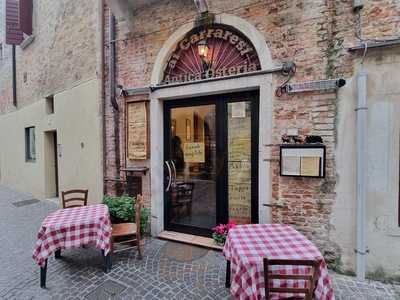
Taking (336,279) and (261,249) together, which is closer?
(261,249)

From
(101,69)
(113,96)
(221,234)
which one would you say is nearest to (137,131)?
(113,96)

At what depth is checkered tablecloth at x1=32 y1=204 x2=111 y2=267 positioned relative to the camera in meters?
2.91

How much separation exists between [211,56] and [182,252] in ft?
11.0

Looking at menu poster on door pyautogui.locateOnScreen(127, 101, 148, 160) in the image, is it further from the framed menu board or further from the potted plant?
the framed menu board

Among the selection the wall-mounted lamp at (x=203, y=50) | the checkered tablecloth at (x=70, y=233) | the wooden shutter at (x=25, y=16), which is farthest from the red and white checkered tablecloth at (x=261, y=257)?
the wooden shutter at (x=25, y=16)

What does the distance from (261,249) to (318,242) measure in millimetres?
1430

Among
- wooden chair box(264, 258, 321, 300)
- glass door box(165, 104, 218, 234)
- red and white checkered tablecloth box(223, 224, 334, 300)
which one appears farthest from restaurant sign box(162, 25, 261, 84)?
wooden chair box(264, 258, 321, 300)

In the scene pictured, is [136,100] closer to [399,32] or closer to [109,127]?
[109,127]

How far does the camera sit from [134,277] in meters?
3.07

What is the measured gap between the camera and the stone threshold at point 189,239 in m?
3.88

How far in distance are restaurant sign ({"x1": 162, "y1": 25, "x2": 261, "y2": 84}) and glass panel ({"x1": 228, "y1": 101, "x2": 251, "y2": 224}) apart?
62 cm

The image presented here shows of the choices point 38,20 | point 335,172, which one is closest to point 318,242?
point 335,172

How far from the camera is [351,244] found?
120 inches

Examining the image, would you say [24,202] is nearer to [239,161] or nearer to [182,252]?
[182,252]
